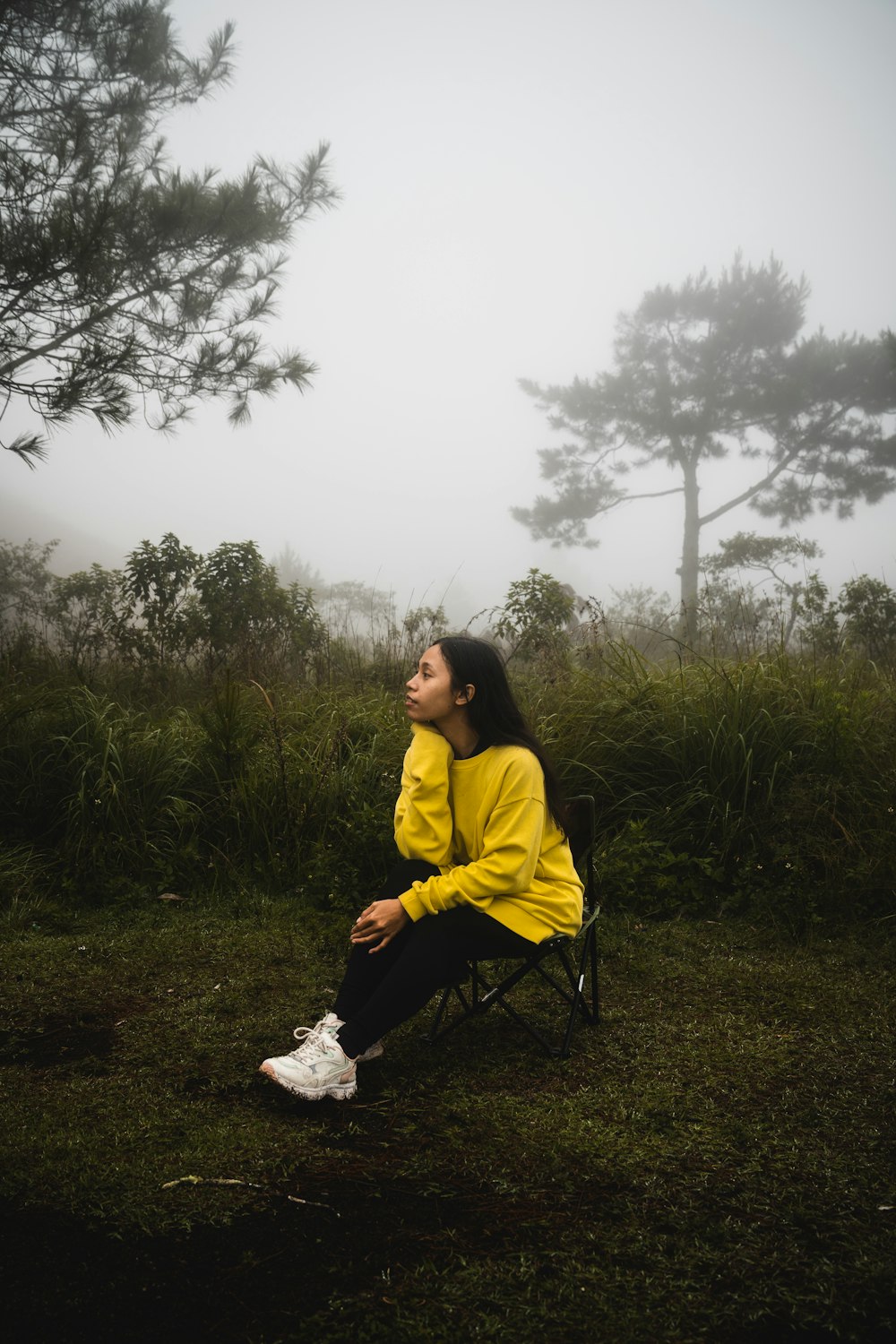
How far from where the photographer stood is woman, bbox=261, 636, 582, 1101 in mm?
1995

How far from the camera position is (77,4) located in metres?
6.86

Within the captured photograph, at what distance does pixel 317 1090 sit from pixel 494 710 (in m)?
1.08

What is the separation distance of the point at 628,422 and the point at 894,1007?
17.6 meters

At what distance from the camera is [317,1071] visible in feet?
6.51

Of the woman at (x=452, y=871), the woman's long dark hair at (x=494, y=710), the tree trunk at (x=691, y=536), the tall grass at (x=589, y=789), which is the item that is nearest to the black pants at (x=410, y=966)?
the woman at (x=452, y=871)

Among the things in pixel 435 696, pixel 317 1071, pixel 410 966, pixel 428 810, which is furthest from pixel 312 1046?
pixel 435 696

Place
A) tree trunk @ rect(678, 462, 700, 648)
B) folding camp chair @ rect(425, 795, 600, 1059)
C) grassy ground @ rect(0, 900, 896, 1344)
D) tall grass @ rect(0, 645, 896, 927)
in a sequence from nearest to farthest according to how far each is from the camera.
A: grassy ground @ rect(0, 900, 896, 1344), folding camp chair @ rect(425, 795, 600, 1059), tall grass @ rect(0, 645, 896, 927), tree trunk @ rect(678, 462, 700, 648)

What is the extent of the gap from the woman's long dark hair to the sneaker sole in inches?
35.0

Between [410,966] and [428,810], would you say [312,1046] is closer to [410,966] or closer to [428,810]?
[410,966]

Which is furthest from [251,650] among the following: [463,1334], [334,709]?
[463,1334]

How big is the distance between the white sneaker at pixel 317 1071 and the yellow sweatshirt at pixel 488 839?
1.32 ft

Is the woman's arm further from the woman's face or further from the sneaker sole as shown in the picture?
the sneaker sole

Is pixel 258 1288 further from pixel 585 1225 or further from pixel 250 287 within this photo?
pixel 250 287

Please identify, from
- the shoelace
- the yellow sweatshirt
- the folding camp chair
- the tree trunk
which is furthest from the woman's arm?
the tree trunk
